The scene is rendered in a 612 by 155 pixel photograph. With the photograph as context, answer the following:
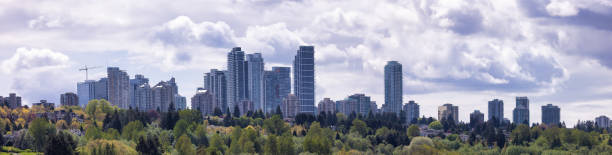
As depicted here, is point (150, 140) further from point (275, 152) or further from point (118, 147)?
point (275, 152)

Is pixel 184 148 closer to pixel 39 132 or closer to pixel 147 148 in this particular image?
pixel 147 148

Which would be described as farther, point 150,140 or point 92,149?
point 150,140

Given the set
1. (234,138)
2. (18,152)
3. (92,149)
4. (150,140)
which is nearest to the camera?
(92,149)

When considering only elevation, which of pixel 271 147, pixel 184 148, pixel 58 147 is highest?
pixel 58 147

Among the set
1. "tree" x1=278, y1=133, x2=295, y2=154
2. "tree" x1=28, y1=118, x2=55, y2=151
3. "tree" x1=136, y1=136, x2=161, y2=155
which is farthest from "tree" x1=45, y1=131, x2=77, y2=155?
"tree" x1=278, y1=133, x2=295, y2=154

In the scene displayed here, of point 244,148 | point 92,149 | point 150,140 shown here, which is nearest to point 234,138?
point 244,148

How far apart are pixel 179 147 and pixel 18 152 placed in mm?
31421

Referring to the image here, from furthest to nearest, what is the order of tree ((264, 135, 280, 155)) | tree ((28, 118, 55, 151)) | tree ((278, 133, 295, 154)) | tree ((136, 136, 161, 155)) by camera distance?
tree ((264, 135, 280, 155))
tree ((278, 133, 295, 154))
tree ((28, 118, 55, 151))
tree ((136, 136, 161, 155))

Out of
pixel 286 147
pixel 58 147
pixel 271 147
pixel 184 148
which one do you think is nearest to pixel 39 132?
pixel 184 148

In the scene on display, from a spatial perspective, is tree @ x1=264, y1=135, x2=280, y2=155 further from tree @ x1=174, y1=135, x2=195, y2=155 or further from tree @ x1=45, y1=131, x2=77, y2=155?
tree @ x1=45, y1=131, x2=77, y2=155

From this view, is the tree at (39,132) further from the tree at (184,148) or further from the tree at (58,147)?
the tree at (58,147)

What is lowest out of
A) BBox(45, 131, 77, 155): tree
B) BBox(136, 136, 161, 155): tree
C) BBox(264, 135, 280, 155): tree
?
BBox(264, 135, 280, 155): tree

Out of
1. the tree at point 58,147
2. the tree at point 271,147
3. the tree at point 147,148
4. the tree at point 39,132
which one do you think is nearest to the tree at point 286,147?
the tree at point 271,147

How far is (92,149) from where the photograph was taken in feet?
471
